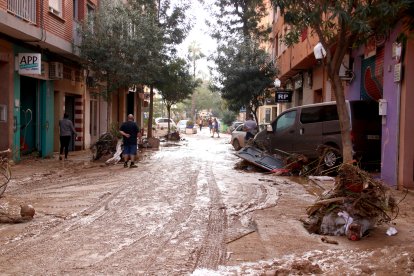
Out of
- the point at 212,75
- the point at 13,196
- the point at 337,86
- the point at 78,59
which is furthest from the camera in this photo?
the point at 212,75

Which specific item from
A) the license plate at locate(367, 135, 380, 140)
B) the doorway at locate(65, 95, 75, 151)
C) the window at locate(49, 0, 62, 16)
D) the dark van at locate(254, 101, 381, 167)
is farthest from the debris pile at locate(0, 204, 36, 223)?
the doorway at locate(65, 95, 75, 151)

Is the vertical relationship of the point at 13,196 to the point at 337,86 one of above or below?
below

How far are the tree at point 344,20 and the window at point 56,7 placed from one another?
11.3m

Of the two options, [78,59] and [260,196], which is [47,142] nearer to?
[78,59]

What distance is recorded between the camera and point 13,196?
929 cm

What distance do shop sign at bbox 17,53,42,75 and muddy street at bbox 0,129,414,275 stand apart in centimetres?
475

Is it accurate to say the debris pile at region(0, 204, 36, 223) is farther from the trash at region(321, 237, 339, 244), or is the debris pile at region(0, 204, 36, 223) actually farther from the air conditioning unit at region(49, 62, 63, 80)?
the air conditioning unit at region(49, 62, 63, 80)

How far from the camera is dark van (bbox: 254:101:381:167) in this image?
1248cm

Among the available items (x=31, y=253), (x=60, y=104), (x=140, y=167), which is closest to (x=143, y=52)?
(x=60, y=104)

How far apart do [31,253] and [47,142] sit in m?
13.6

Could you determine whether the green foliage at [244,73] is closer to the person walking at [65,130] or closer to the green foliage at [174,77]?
the green foliage at [174,77]

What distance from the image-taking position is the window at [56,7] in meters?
16.8

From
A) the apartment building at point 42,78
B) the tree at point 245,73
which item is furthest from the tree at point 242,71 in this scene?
the apartment building at point 42,78

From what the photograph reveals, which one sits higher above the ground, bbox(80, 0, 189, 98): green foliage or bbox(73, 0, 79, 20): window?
bbox(73, 0, 79, 20): window
